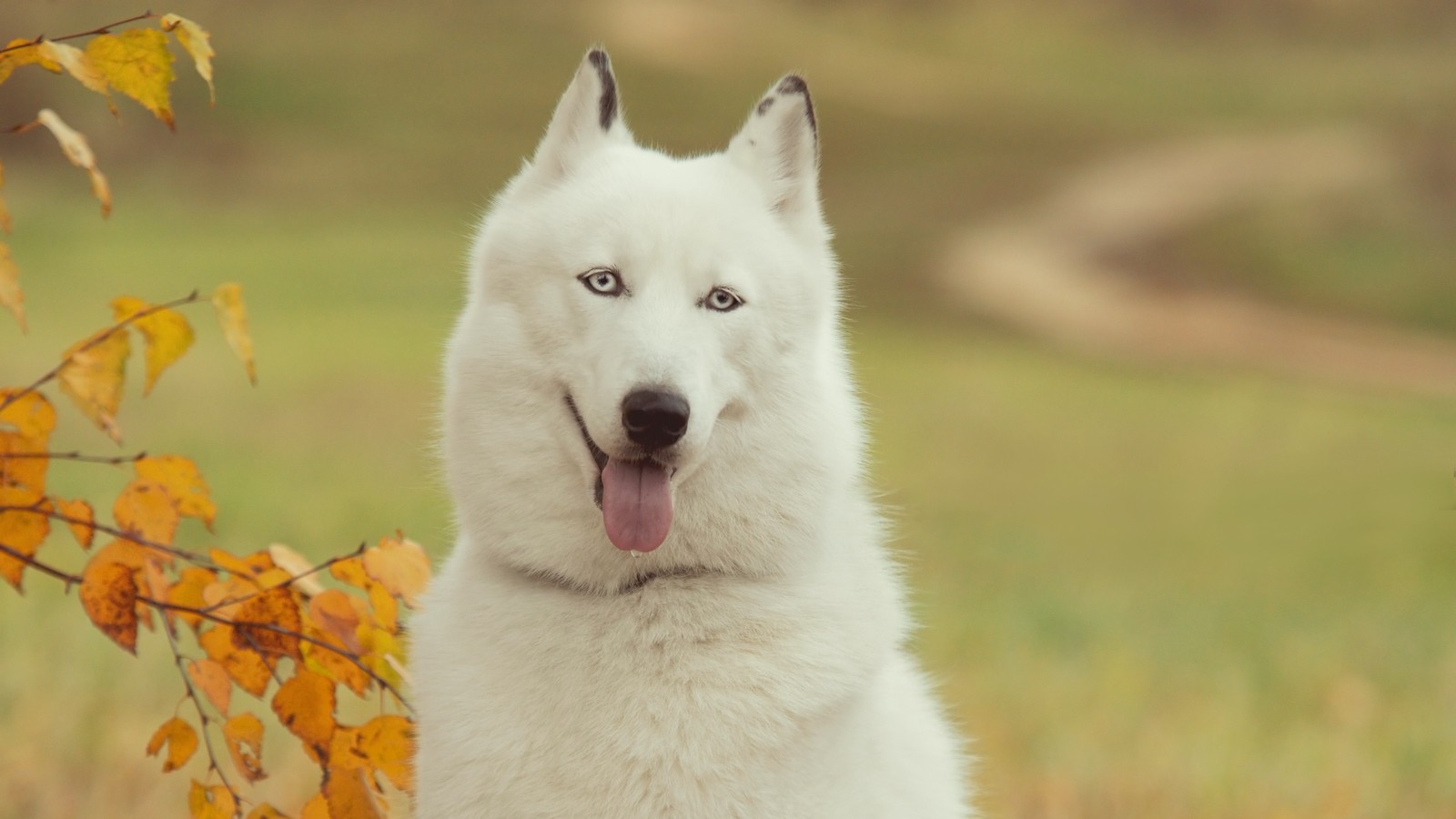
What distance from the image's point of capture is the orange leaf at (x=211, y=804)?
3400 mm

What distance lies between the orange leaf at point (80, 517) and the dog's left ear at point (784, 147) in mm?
1744

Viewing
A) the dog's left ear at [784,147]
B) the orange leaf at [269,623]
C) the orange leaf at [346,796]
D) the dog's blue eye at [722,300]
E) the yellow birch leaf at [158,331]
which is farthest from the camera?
the dog's left ear at [784,147]

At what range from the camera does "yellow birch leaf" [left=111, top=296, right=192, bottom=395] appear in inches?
127

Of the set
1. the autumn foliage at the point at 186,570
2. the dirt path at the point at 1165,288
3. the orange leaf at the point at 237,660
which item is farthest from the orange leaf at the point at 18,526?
the dirt path at the point at 1165,288

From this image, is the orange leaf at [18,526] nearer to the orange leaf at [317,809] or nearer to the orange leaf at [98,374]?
the orange leaf at [98,374]

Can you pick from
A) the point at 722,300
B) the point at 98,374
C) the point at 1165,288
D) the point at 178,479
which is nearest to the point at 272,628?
the point at 178,479

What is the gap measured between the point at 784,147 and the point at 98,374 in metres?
1.73

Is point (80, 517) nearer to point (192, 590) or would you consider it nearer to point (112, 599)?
point (112, 599)

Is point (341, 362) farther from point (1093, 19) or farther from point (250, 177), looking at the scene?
point (1093, 19)

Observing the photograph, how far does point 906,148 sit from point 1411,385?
15568 mm

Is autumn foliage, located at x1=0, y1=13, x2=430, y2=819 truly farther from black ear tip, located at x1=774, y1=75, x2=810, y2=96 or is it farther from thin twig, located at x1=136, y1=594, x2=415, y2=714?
black ear tip, located at x1=774, y1=75, x2=810, y2=96

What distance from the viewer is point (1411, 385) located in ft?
82.4

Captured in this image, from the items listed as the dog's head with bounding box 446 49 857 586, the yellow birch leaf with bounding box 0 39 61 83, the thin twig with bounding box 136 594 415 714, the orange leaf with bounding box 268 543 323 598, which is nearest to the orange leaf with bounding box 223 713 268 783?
the thin twig with bounding box 136 594 415 714

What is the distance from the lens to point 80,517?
10.6 feet
